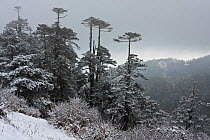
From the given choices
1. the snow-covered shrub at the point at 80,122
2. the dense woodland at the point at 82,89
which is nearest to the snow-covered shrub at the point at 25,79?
the dense woodland at the point at 82,89

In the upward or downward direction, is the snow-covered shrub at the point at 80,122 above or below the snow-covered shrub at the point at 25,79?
below

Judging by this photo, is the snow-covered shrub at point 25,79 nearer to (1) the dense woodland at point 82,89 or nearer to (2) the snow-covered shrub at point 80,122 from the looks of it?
(1) the dense woodland at point 82,89

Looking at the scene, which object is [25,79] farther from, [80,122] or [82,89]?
[82,89]

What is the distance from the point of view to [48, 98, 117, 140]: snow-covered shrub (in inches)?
378

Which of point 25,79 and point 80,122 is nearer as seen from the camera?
point 80,122

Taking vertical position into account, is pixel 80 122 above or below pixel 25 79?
below

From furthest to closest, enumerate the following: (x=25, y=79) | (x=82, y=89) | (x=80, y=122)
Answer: (x=82, y=89), (x=25, y=79), (x=80, y=122)

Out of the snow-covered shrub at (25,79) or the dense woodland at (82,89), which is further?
the snow-covered shrub at (25,79)

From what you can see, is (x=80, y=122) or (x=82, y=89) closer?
(x=80, y=122)

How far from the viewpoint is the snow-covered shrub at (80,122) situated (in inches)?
378

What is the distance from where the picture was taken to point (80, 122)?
37.4 feet

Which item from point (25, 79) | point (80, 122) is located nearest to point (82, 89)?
point (25, 79)

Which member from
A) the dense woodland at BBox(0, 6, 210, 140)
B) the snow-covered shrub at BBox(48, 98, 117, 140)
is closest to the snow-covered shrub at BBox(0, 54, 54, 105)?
the dense woodland at BBox(0, 6, 210, 140)

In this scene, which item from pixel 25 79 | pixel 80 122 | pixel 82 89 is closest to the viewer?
pixel 80 122
